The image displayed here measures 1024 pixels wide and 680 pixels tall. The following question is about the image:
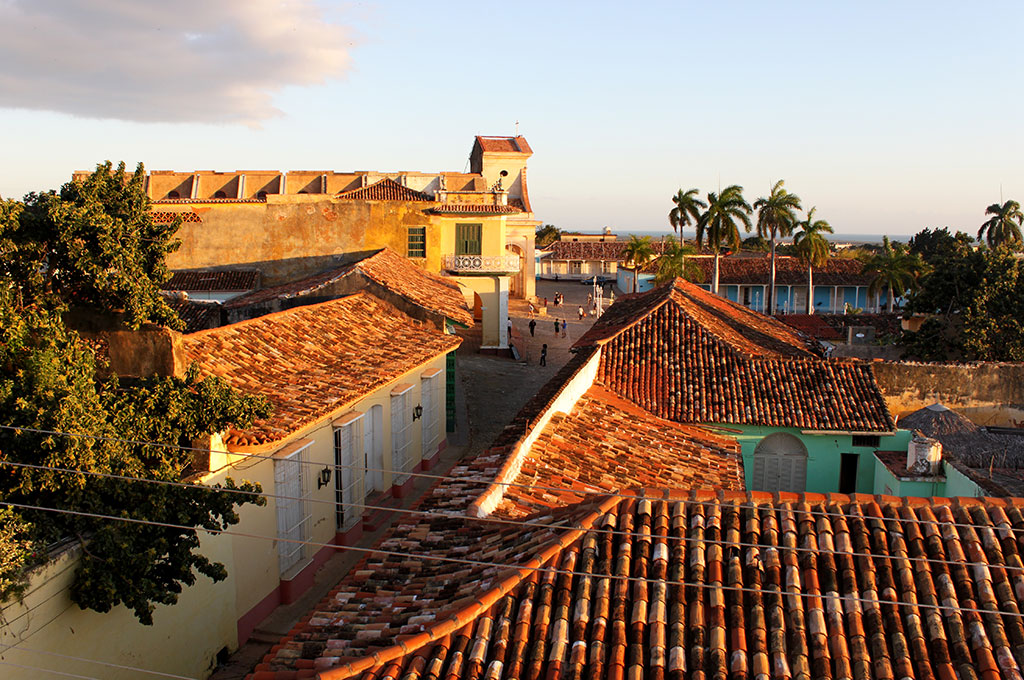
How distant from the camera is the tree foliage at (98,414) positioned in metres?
7.02

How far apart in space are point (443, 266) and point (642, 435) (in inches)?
722

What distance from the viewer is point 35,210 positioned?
9297 mm

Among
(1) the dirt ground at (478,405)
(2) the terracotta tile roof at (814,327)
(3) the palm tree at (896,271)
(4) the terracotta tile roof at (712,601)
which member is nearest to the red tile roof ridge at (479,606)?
(4) the terracotta tile roof at (712,601)

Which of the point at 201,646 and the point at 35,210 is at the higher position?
the point at 35,210

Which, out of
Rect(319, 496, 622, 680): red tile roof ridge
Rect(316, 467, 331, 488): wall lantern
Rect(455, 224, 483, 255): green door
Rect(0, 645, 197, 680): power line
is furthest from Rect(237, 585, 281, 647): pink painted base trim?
Rect(455, 224, 483, 255): green door

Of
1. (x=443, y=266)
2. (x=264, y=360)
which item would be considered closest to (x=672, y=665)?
(x=264, y=360)

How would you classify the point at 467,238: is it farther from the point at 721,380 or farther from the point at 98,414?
the point at 98,414

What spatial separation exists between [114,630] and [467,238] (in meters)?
23.3

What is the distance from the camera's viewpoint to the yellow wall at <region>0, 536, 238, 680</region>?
6484 mm

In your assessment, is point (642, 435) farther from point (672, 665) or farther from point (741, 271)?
point (741, 271)

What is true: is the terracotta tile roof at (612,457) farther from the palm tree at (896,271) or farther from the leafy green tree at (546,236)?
the leafy green tree at (546,236)

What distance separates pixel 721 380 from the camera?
15.4 meters

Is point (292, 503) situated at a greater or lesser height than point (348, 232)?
lesser

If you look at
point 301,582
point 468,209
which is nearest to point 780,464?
point 301,582
